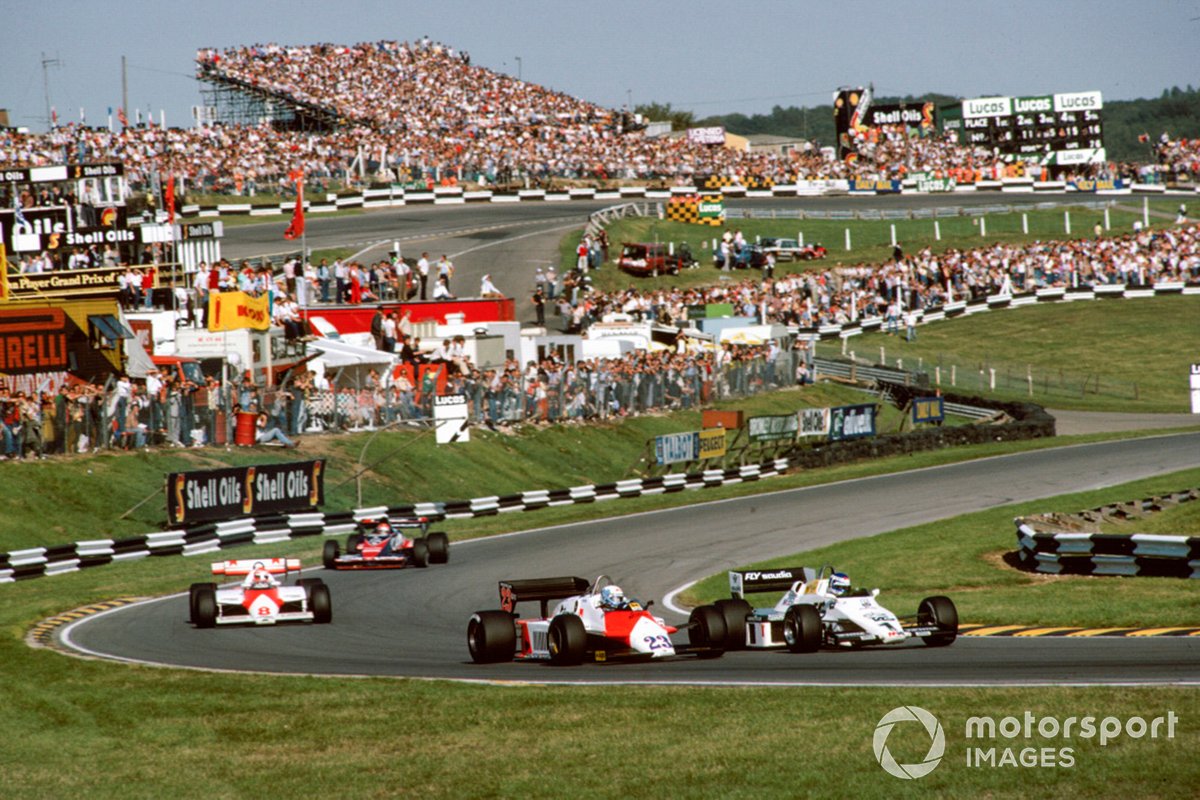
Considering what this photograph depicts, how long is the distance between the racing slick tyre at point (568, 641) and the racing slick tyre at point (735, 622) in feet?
5.14

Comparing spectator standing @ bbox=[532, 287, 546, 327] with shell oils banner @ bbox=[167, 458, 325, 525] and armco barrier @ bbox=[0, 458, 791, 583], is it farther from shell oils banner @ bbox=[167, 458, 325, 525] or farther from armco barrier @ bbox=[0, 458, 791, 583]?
shell oils banner @ bbox=[167, 458, 325, 525]

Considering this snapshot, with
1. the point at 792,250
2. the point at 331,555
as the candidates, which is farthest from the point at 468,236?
the point at 331,555

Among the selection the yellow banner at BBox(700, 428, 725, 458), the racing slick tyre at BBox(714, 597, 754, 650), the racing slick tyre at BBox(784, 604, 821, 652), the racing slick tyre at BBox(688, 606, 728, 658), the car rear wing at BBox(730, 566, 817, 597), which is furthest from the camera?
the yellow banner at BBox(700, 428, 725, 458)

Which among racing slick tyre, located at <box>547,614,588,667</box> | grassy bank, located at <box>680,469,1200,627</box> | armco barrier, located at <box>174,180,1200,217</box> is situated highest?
armco barrier, located at <box>174,180,1200,217</box>

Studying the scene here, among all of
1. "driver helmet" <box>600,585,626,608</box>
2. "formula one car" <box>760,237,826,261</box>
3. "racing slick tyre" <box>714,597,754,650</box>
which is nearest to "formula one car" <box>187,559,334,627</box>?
"driver helmet" <box>600,585,626,608</box>

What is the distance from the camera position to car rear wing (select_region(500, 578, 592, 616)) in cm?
1633

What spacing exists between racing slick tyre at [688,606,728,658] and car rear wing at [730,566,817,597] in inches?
39.7

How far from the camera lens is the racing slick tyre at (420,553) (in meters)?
24.8

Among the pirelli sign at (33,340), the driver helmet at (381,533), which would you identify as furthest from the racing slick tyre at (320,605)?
Result: the pirelli sign at (33,340)

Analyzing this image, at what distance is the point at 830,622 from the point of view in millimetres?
15359

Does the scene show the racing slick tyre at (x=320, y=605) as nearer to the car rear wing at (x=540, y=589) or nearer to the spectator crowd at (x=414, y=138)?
the car rear wing at (x=540, y=589)

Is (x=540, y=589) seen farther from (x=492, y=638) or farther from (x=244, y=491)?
(x=244, y=491)

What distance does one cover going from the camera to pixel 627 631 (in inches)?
595

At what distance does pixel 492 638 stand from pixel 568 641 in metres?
1.01
